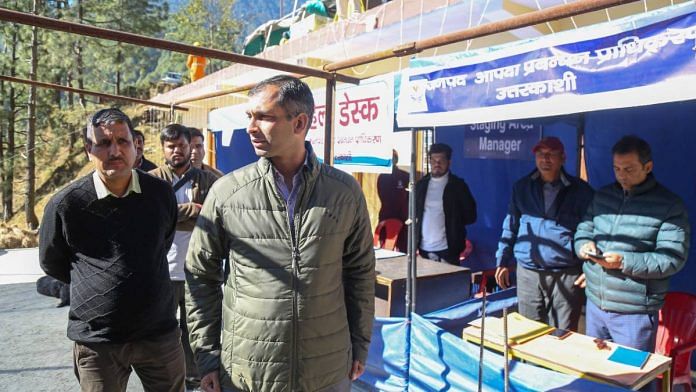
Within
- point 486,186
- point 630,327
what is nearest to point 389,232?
point 486,186

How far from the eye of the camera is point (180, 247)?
129 inches

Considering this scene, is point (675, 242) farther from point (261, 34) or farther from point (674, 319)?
point (261, 34)

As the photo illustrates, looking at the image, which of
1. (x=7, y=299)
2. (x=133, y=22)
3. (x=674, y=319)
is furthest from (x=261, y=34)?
(x=674, y=319)

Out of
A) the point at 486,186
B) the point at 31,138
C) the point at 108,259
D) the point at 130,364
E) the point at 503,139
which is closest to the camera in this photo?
the point at 108,259

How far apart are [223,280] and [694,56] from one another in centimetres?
210

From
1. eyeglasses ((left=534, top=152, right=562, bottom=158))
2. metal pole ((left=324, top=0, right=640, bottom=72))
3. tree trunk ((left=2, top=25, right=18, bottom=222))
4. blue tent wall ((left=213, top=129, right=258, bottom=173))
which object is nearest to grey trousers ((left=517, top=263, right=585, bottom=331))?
eyeglasses ((left=534, top=152, right=562, bottom=158))

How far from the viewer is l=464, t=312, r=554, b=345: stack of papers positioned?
9.87 ft

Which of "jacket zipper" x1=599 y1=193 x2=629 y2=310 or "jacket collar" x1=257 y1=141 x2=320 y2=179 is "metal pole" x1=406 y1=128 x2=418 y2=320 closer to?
"jacket zipper" x1=599 y1=193 x2=629 y2=310

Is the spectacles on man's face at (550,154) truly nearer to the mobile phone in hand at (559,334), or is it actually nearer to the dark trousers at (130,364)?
the mobile phone in hand at (559,334)

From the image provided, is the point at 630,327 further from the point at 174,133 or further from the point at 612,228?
the point at 174,133

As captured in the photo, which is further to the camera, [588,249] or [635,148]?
[588,249]

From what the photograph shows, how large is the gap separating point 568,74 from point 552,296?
1690 millimetres

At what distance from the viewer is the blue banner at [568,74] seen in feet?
6.88

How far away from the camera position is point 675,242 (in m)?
2.77
